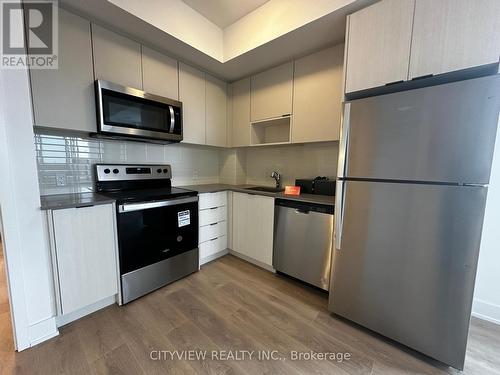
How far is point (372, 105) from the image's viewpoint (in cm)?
131

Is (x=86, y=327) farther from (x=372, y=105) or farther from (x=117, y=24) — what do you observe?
(x=372, y=105)

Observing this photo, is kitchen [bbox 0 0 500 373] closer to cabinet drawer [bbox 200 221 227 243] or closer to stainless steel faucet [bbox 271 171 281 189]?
cabinet drawer [bbox 200 221 227 243]

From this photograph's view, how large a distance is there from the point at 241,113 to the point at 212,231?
5.22 ft

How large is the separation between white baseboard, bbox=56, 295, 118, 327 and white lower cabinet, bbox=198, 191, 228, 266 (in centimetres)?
90

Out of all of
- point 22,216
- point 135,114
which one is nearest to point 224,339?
point 22,216

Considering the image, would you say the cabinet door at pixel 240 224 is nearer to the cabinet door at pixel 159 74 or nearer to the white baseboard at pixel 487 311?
the cabinet door at pixel 159 74

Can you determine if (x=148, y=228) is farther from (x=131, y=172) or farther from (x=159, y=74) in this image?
(x=159, y=74)

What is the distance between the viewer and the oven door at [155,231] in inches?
63.6

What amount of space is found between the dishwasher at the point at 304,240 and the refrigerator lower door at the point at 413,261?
9.9 inches

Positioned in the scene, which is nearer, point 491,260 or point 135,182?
point 491,260

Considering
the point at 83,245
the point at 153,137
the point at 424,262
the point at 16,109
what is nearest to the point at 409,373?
the point at 424,262

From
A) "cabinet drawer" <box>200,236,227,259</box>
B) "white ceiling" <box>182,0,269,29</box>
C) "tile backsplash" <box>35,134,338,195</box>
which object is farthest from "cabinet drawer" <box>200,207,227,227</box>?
"white ceiling" <box>182,0,269,29</box>

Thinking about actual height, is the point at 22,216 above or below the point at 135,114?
below

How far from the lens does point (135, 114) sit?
1.84 meters
